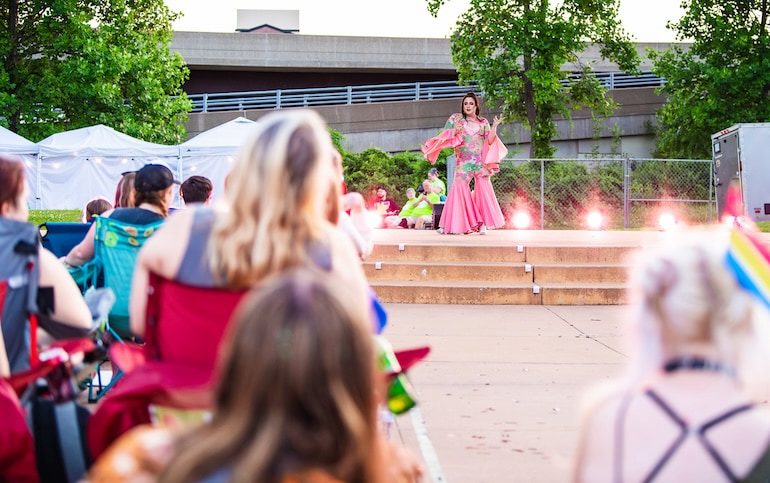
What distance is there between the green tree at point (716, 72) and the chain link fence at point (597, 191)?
11.7ft

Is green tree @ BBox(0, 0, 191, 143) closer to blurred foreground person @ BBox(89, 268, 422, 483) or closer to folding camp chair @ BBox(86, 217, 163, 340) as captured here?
folding camp chair @ BBox(86, 217, 163, 340)

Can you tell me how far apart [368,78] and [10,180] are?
128 ft

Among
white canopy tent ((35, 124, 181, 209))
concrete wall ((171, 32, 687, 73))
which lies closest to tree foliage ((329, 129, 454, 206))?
white canopy tent ((35, 124, 181, 209))

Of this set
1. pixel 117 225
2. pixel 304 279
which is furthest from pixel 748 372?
pixel 117 225

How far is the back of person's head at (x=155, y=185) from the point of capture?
5.25 meters

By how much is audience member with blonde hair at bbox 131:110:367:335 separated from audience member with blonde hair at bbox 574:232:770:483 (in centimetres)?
91

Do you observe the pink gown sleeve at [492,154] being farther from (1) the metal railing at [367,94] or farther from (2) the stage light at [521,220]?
(1) the metal railing at [367,94]

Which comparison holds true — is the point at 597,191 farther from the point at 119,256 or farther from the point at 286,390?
the point at 286,390

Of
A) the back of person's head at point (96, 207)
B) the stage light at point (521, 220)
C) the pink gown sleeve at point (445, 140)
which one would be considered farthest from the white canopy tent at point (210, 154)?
the back of person's head at point (96, 207)

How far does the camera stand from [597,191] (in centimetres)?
2534

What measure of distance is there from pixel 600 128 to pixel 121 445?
3342 centimetres

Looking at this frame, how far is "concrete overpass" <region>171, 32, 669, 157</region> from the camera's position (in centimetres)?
3447

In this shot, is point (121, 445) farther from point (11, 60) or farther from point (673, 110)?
point (673, 110)

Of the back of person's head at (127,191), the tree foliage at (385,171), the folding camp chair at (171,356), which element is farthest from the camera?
the tree foliage at (385,171)
